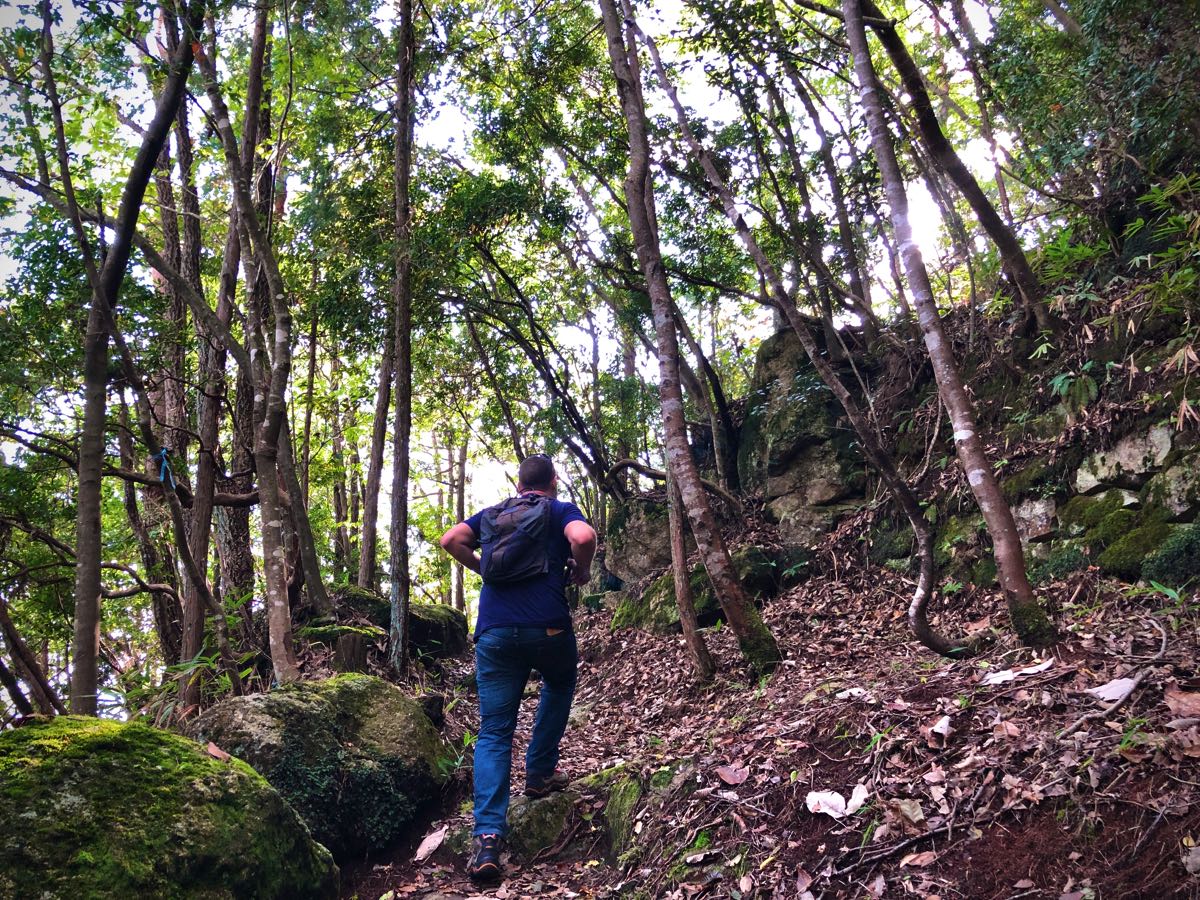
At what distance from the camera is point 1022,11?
490 inches

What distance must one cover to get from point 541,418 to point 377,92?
7002 mm

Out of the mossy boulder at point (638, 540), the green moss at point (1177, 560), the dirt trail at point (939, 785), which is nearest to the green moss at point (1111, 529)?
the dirt trail at point (939, 785)

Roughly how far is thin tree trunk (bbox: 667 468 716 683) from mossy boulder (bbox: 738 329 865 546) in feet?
12.3

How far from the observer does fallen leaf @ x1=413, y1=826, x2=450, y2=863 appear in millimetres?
4868

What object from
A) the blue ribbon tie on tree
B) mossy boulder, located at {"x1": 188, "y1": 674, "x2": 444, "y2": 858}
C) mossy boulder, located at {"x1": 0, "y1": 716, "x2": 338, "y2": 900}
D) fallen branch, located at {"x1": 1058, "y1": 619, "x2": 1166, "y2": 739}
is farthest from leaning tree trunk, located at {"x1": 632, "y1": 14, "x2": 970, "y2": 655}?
the blue ribbon tie on tree

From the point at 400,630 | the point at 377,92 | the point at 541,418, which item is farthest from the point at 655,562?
the point at 377,92

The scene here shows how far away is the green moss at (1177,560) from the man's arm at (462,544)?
5022mm

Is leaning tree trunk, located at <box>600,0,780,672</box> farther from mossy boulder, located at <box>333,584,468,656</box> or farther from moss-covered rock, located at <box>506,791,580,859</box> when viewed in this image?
mossy boulder, located at <box>333,584,468,656</box>

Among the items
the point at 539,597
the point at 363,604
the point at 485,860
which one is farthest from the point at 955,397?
the point at 363,604

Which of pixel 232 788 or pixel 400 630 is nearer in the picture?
pixel 232 788

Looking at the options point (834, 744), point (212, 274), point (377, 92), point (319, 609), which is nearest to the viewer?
point (834, 744)

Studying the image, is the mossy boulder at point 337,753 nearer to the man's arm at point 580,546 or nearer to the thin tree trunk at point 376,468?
the man's arm at point 580,546

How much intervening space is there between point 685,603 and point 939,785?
4234mm

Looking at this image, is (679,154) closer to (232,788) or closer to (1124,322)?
(1124,322)
